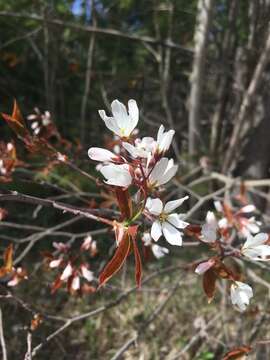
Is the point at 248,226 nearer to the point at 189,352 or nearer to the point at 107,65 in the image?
the point at 189,352

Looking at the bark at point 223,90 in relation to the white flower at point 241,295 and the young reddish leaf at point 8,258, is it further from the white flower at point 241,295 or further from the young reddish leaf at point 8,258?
the white flower at point 241,295

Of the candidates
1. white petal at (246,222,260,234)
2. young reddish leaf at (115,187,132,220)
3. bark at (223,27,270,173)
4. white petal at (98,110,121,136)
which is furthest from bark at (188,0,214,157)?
young reddish leaf at (115,187,132,220)

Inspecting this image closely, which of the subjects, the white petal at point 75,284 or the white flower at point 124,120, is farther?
the white petal at point 75,284

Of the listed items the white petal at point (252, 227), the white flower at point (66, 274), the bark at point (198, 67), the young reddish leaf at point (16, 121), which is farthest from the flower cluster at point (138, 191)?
the bark at point (198, 67)

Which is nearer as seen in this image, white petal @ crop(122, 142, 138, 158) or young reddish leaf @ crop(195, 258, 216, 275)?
white petal @ crop(122, 142, 138, 158)

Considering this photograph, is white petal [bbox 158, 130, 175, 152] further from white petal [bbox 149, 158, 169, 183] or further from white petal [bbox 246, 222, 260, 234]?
white petal [bbox 246, 222, 260, 234]

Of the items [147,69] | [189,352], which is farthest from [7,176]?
[147,69]
